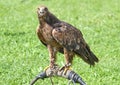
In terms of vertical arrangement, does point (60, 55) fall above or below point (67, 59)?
below

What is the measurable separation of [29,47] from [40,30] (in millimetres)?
6242

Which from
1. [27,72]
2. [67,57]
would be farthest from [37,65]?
[67,57]

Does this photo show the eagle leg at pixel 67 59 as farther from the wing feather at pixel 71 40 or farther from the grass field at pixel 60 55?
the grass field at pixel 60 55

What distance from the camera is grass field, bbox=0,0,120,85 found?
8617mm

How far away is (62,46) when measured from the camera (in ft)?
15.3

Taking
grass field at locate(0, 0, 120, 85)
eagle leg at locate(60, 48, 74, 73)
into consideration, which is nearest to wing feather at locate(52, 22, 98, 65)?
eagle leg at locate(60, 48, 74, 73)

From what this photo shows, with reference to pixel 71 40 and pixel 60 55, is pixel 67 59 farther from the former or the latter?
pixel 60 55

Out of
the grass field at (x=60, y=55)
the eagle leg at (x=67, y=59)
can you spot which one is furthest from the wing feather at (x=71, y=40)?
the grass field at (x=60, y=55)

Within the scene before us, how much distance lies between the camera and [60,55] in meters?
9.98

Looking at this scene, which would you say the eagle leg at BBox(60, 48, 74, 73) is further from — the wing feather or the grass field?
the grass field

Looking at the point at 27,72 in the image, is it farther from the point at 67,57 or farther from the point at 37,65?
the point at 67,57

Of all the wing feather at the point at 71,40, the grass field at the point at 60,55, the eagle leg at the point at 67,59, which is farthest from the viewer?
the grass field at the point at 60,55

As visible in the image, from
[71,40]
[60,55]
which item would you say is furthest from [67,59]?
[60,55]

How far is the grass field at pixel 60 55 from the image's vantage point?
8.62 m
